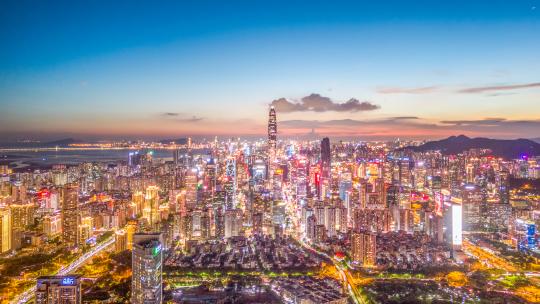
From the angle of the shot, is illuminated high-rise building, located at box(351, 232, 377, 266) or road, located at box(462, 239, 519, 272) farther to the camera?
illuminated high-rise building, located at box(351, 232, 377, 266)

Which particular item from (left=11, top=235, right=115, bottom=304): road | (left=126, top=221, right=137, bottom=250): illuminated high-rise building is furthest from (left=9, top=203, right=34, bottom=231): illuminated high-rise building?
(left=126, top=221, right=137, bottom=250): illuminated high-rise building

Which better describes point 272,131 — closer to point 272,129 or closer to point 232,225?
point 272,129

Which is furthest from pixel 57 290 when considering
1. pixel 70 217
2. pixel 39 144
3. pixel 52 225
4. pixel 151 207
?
pixel 39 144

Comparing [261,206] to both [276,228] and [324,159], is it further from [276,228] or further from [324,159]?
[324,159]

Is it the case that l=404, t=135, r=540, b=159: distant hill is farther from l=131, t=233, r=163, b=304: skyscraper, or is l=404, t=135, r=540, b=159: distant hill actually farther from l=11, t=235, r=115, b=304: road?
l=131, t=233, r=163, b=304: skyscraper

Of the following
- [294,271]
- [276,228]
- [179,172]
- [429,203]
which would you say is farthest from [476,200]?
[179,172]

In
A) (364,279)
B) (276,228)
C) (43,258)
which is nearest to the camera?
(364,279)

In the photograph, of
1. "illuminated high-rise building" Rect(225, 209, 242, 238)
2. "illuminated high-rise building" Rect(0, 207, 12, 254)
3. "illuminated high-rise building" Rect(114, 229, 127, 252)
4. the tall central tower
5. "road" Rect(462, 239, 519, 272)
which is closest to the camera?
"road" Rect(462, 239, 519, 272)
